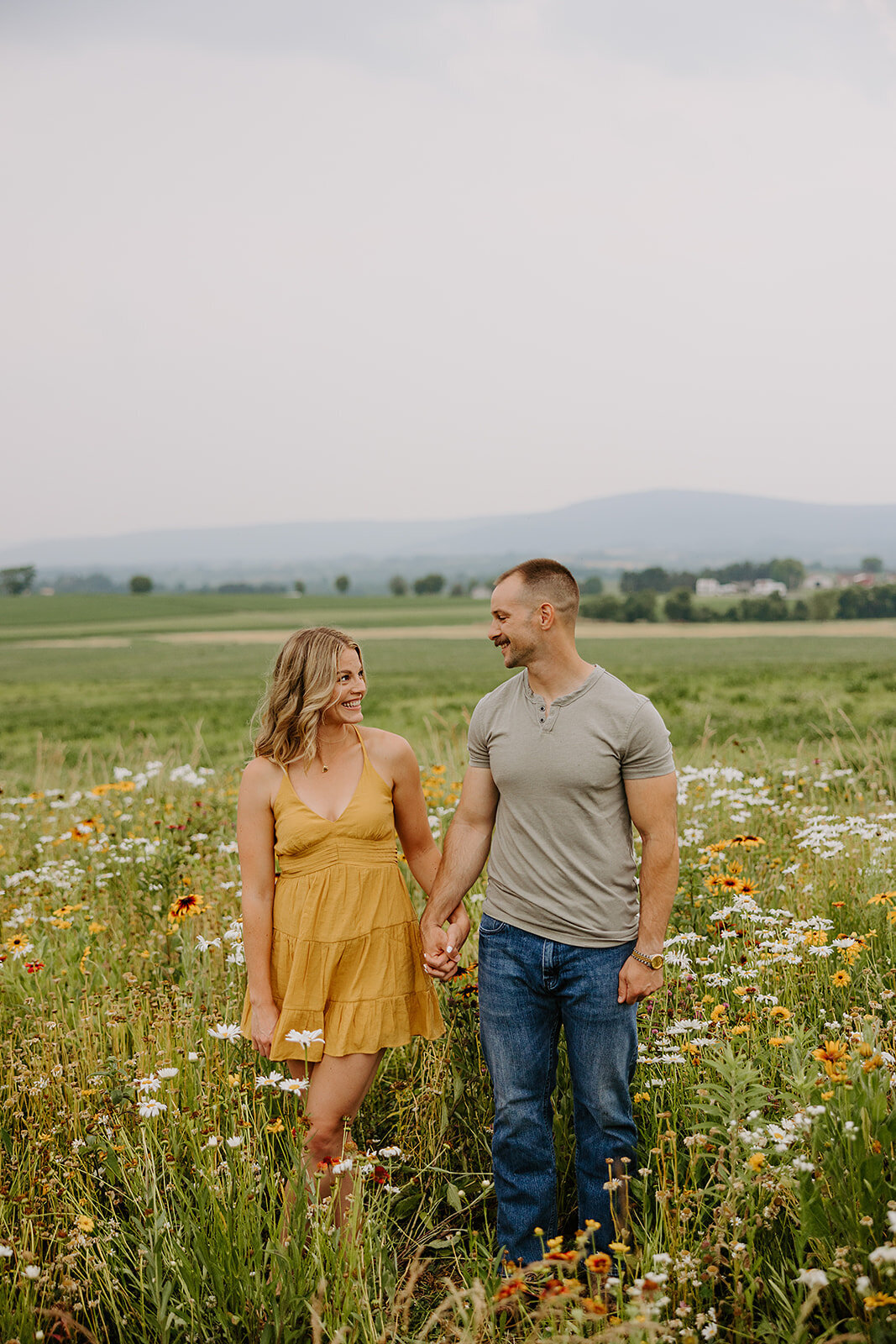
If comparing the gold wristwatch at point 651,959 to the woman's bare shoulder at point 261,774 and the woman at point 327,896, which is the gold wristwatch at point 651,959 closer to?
the woman at point 327,896

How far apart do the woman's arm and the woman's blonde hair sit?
0.29 ft

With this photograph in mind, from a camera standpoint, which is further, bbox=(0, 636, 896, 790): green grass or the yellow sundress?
bbox=(0, 636, 896, 790): green grass

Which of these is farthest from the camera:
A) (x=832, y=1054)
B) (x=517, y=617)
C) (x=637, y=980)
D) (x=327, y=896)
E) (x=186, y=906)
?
(x=186, y=906)

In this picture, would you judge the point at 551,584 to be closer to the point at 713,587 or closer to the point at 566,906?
the point at 566,906

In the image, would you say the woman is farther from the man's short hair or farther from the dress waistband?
the man's short hair

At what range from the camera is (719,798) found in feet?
23.7

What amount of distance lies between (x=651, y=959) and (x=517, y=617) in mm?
1157

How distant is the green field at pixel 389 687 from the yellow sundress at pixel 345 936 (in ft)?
4.39

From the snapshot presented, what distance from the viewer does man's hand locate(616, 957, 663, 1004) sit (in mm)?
3029

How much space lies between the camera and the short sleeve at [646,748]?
3.06 m

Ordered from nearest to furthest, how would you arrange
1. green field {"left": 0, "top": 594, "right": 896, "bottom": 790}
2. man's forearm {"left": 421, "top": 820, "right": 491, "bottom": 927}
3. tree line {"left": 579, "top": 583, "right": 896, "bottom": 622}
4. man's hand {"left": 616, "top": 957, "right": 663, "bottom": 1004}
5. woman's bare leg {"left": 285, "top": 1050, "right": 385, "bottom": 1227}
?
man's hand {"left": 616, "top": 957, "right": 663, "bottom": 1004} → woman's bare leg {"left": 285, "top": 1050, "right": 385, "bottom": 1227} → man's forearm {"left": 421, "top": 820, "right": 491, "bottom": 927} → green field {"left": 0, "top": 594, "right": 896, "bottom": 790} → tree line {"left": 579, "top": 583, "right": 896, "bottom": 622}

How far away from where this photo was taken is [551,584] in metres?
3.20

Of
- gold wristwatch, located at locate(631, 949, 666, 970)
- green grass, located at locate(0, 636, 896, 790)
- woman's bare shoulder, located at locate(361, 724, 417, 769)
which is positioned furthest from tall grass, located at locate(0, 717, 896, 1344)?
green grass, located at locate(0, 636, 896, 790)

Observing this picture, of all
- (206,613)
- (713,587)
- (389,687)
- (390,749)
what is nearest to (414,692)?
(389,687)
